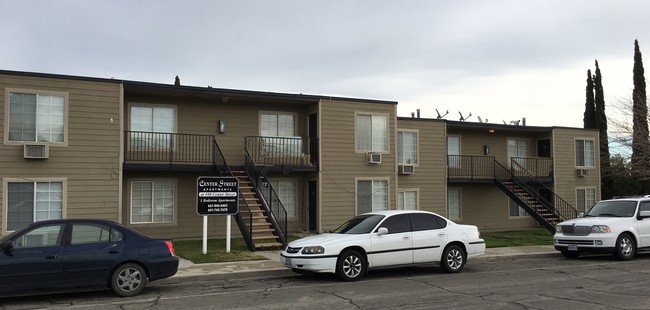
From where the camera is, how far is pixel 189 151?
19.3 meters

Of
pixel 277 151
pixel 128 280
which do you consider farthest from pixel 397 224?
pixel 277 151

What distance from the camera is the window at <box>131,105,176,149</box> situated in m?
18.4

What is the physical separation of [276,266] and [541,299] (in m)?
6.12

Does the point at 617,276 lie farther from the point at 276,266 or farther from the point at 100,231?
the point at 100,231

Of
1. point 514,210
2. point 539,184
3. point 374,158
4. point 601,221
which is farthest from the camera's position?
point 514,210

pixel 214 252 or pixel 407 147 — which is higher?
pixel 407 147

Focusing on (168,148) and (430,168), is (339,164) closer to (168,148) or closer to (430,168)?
(430,168)

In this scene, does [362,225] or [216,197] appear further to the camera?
[216,197]

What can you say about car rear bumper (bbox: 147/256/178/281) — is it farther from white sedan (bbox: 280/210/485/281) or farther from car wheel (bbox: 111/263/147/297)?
white sedan (bbox: 280/210/485/281)

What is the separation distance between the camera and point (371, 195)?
21438 millimetres

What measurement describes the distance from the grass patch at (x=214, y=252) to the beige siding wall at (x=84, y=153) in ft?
8.23

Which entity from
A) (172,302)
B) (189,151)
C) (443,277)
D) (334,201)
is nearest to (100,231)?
(172,302)

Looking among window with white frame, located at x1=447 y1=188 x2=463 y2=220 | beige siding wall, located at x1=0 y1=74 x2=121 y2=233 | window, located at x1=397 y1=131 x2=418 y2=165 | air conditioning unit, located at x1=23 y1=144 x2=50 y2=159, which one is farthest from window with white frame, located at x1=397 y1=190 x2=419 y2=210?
air conditioning unit, located at x1=23 y1=144 x2=50 y2=159

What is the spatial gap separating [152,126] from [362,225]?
10.1 metres
